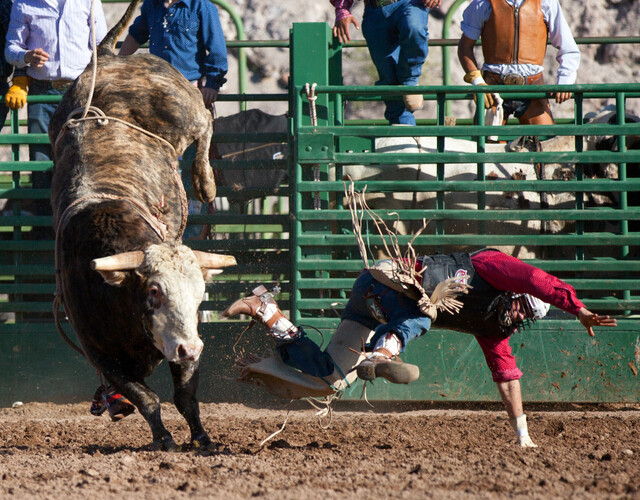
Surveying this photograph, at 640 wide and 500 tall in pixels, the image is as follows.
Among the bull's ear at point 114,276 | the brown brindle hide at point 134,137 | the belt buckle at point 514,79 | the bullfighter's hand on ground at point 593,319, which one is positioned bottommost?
the bullfighter's hand on ground at point 593,319

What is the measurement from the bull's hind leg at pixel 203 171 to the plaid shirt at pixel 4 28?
1.83m

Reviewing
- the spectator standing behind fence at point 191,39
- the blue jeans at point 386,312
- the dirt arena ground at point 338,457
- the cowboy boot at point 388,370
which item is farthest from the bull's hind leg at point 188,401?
the spectator standing behind fence at point 191,39

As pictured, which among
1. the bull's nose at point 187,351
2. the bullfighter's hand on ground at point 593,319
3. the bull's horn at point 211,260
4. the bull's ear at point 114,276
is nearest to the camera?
the bull's nose at point 187,351

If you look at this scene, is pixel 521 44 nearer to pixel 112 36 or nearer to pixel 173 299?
pixel 112 36

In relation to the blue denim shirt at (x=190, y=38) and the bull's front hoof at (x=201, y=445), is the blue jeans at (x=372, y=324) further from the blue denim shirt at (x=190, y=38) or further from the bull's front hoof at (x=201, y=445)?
the blue denim shirt at (x=190, y=38)

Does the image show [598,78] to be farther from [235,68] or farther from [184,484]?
[184,484]

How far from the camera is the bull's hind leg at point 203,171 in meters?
6.21

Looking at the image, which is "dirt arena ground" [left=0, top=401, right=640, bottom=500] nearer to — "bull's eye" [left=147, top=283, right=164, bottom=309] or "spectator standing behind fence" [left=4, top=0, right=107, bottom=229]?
"bull's eye" [left=147, top=283, right=164, bottom=309]

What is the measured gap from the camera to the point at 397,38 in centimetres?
669

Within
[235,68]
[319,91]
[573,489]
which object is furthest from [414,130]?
[235,68]

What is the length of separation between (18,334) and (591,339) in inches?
167

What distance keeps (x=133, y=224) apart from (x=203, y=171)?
5.59 ft

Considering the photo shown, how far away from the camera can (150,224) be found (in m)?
4.72

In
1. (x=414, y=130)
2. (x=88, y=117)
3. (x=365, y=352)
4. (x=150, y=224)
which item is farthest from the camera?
(x=414, y=130)
